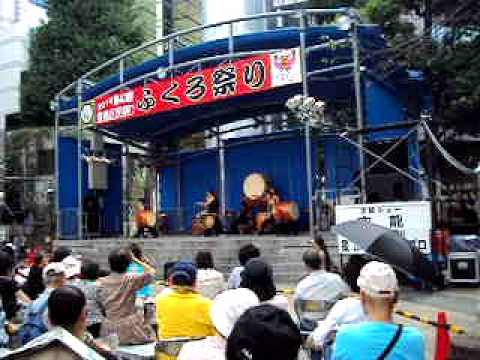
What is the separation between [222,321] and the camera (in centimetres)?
328

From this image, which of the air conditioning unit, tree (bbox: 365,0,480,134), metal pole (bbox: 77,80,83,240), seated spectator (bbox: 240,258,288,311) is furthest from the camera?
metal pole (bbox: 77,80,83,240)

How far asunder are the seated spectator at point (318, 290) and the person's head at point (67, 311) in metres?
2.29

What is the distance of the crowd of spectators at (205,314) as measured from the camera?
259 centimetres

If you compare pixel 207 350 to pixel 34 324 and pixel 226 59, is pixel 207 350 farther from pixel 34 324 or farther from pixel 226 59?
pixel 226 59

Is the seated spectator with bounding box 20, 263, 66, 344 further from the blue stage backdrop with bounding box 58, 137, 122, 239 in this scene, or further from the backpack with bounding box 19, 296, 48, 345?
the blue stage backdrop with bounding box 58, 137, 122, 239

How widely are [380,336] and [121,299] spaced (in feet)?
10.9

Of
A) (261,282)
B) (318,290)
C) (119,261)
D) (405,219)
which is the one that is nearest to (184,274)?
(261,282)

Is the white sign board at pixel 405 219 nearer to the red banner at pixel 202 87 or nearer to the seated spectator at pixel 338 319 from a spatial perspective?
the red banner at pixel 202 87

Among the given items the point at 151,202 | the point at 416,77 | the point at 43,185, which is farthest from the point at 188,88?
the point at 43,185

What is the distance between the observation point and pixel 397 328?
265 cm

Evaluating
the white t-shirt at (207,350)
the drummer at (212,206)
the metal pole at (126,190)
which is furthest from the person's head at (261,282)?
the metal pole at (126,190)

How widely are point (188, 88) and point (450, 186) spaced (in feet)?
28.2

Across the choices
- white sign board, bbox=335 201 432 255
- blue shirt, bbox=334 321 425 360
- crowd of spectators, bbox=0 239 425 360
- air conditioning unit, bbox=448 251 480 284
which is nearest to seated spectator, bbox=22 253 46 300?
crowd of spectators, bbox=0 239 425 360

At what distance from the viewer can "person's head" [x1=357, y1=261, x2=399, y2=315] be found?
110 inches
